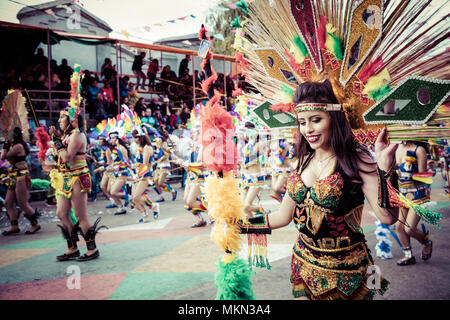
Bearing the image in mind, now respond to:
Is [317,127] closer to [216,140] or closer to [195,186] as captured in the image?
[216,140]

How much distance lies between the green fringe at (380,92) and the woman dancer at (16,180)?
283 inches

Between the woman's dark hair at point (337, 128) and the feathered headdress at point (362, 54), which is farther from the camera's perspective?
the woman's dark hair at point (337, 128)

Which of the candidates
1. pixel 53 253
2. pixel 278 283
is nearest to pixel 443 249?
pixel 278 283

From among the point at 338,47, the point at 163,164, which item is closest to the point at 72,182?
the point at 338,47

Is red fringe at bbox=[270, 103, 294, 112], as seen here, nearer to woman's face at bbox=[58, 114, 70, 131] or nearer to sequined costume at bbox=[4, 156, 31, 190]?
woman's face at bbox=[58, 114, 70, 131]

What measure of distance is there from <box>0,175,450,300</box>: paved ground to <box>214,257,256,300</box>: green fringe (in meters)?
1.50

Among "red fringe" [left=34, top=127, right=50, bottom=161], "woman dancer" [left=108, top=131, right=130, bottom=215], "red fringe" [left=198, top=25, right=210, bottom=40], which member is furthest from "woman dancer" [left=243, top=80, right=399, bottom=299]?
Answer: "woman dancer" [left=108, top=131, right=130, bottom=215]

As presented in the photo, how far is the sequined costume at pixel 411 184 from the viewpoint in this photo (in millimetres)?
4598

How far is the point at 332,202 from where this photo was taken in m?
2.06

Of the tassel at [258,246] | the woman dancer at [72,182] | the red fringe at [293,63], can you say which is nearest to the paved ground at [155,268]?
the woman dancer at [72,182]

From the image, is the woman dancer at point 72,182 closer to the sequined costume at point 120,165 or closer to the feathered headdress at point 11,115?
the feathered headdress at point 11,115

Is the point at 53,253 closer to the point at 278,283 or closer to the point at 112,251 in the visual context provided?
the point at 112,251

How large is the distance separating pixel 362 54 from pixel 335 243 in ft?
3.71

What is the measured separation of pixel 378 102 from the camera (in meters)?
2.07
